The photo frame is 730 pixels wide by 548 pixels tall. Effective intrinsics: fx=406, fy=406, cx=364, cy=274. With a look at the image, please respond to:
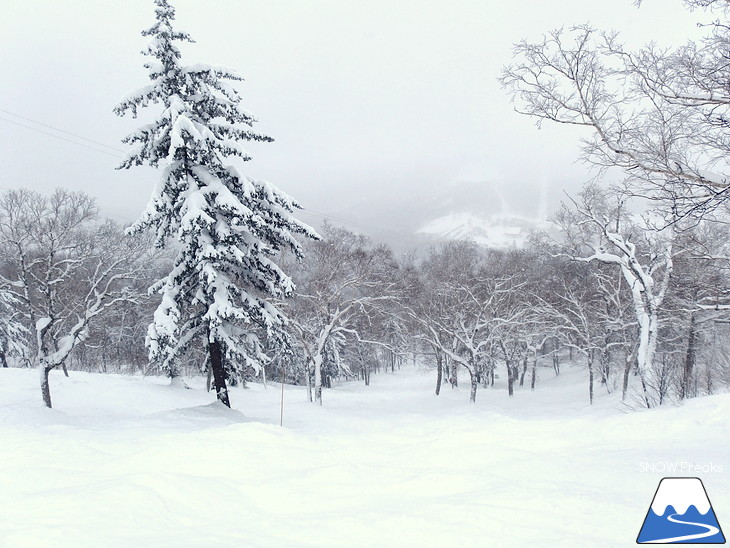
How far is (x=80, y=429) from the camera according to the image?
8.93 metres

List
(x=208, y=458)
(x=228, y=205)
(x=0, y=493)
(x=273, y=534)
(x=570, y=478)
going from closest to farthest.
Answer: (x=273, y=534) → (x=0, y=493) → (x=570, y=478) → (x=208, y=458) → (x=228, y=205)

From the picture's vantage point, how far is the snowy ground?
3.75 metres

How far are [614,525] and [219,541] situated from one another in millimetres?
3662

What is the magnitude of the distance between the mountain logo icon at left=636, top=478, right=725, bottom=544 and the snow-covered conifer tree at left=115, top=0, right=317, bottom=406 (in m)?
10.3

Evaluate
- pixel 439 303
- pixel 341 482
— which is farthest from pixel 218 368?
pixel 439 303

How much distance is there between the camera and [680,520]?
12.2 ft

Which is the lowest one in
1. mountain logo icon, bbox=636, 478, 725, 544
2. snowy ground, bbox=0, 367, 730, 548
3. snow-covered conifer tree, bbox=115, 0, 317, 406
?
snowy ground, bbox=0, 367, 730, 548

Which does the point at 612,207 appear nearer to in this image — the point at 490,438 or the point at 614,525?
the point at 490,438

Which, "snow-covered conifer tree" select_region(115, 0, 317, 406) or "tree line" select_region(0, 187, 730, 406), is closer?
"snow-covered conifer tree" select_region(115, 0, 317, 406)

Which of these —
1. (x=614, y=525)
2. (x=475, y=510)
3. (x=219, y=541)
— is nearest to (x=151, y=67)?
(x=219, y=541)

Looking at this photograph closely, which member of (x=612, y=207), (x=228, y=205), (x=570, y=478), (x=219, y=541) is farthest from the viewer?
(x=612, y=207)

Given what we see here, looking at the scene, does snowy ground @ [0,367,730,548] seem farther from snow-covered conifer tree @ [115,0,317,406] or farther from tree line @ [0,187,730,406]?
tree line @ [0,187,730,406]

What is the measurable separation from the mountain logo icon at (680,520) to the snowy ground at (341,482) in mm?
153

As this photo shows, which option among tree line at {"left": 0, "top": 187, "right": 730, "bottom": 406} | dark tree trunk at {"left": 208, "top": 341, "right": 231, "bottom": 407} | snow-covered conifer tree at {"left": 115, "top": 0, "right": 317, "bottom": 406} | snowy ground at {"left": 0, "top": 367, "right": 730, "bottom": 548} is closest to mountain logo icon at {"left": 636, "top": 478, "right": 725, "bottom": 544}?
snowy ground at {"left": 0, "top": 367, "right": 730, "bottom": 548}
